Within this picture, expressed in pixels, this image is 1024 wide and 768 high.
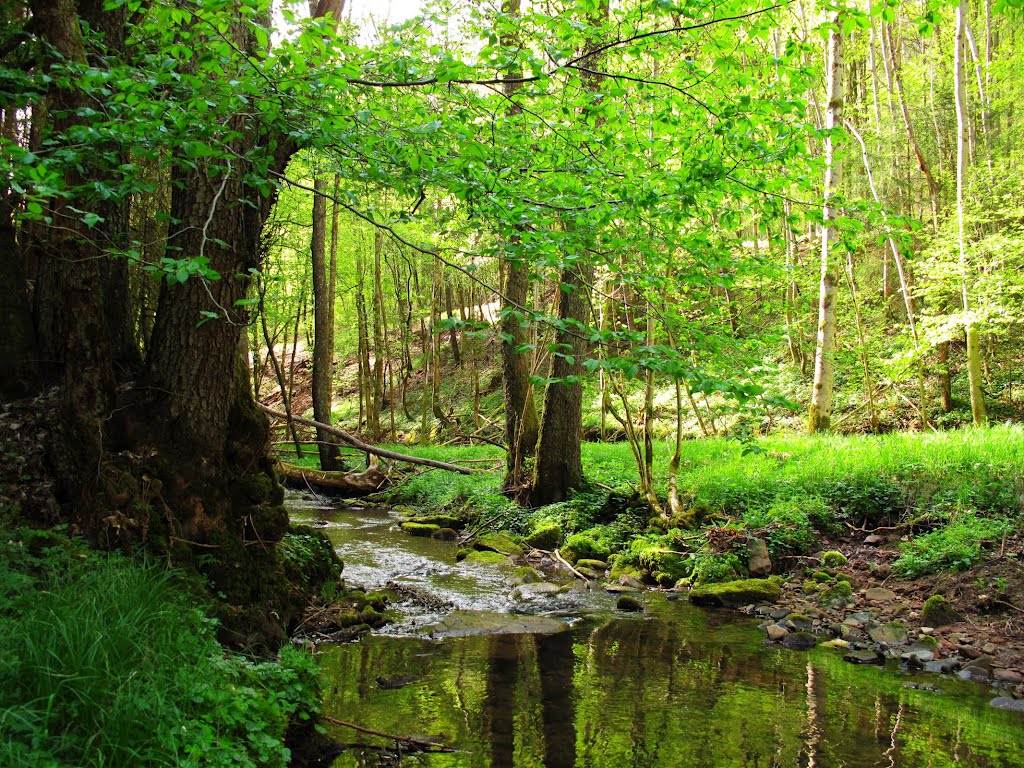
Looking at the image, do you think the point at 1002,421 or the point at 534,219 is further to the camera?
the point at 1002,421

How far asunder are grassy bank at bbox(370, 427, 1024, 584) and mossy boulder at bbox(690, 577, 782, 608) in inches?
18.0

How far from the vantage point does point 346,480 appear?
1580 centimetres

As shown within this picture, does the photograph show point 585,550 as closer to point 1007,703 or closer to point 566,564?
point 566,564

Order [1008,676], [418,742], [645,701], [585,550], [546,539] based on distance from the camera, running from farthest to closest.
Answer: [546,539]
[585,550]
[1008,676]
[645,701]
[418,742]

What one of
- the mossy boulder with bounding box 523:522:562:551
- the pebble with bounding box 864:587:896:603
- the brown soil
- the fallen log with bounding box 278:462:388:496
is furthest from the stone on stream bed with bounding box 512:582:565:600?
the fallen log with bounding box 278:462:388:496

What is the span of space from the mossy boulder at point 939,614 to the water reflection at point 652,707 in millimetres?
1262

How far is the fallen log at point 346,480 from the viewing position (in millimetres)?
15648

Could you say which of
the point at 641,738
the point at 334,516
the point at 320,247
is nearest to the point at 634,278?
the point at 641,738

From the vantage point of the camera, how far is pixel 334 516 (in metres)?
13.5

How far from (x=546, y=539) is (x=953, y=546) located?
17.9 feet

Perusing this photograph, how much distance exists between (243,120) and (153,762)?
3841 millimetres

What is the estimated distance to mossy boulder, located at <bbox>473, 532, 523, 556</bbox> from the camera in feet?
34.6

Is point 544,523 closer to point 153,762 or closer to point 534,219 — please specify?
point 534,219

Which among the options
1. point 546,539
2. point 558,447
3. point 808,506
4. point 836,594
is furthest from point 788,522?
point 558,447
